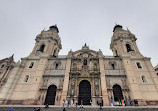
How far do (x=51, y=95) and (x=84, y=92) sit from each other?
7390 millimetres

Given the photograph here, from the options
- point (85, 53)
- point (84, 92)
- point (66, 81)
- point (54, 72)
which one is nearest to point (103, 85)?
point (84, 92)

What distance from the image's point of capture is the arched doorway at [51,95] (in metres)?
20.0

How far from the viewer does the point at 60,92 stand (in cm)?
2019

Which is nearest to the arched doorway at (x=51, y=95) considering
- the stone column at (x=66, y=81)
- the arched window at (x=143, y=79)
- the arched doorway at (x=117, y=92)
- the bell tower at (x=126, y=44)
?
the stone column at (x=66, y=81)

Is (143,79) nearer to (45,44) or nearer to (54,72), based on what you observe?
(54,72)

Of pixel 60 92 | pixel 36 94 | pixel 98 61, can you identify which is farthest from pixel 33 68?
pixel 98 61

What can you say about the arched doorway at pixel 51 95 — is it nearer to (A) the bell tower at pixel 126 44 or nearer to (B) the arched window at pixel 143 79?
(A) the bell tower at pixel 126 44

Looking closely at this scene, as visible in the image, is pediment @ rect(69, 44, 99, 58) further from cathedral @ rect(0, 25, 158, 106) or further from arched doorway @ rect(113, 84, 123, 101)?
arched doorway @ rect(113, 84, 123, 101)

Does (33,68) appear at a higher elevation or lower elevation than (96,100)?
higher

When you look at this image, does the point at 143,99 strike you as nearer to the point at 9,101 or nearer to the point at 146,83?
the point at 146,83

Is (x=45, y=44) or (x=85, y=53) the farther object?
(x=45, y=44)

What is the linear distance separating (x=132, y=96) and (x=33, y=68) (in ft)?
79.0

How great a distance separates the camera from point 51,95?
2059cm

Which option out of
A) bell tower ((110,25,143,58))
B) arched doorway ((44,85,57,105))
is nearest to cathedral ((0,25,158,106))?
arched doorway ((44,85,57,105))
